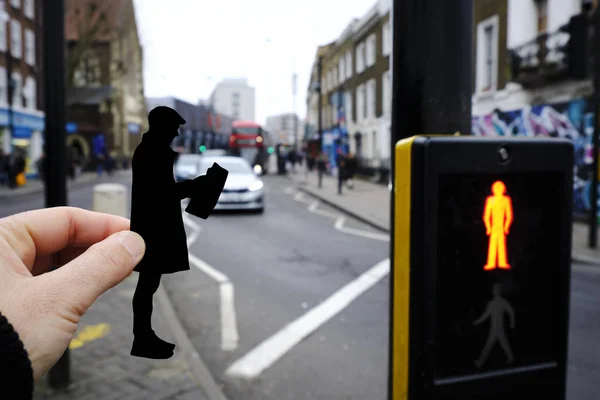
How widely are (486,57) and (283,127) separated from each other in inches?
764

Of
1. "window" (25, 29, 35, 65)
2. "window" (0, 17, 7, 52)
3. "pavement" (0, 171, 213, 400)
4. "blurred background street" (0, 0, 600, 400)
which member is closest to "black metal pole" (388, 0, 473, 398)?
"blurred background street" (0, 0, 600, 400)

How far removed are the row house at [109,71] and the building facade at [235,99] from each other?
0.09 meters

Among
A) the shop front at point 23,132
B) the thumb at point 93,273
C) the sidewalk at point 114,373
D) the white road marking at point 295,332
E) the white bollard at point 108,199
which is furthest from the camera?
the shop front at point 23,132

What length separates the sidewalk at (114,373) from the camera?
13.7ft

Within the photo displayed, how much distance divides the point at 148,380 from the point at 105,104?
3.86m

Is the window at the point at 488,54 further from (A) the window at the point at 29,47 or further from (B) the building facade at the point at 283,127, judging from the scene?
(A) the window at the point at 29,47

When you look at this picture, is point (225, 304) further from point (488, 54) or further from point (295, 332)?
point (488, 54)

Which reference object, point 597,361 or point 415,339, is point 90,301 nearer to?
point 415,339

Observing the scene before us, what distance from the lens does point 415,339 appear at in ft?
5.10

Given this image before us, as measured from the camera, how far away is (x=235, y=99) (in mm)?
643

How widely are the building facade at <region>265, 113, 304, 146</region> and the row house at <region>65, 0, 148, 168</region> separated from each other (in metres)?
0.20

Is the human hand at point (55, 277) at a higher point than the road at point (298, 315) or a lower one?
higher

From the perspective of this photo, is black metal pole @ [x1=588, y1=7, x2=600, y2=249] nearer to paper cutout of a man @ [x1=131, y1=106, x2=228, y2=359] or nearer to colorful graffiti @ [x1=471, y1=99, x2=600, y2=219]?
colorful graffiti @ [x1=471, y1=99, x2=600, y2=219]

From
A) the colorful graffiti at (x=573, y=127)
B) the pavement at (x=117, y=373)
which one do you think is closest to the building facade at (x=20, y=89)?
the colorful graffiti at (x=573, y=127)
